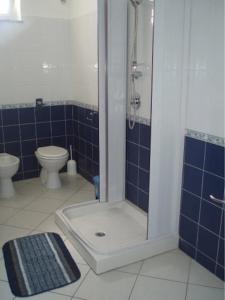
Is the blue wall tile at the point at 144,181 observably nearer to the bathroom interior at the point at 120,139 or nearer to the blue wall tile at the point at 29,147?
the bathroom interior at the point at 120,139

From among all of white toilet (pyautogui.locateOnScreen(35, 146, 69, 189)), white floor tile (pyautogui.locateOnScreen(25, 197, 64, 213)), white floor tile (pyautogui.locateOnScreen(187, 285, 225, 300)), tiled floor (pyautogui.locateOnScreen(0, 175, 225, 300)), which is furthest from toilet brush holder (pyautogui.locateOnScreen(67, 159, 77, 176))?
white floor tile (pyautogui.locateOnScreen(187, 285, 225, 300))

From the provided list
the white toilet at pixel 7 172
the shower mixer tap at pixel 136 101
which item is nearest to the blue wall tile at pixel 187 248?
the shower mixer tap at pixel 136 101

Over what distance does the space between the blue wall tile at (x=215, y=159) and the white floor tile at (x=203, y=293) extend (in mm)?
765

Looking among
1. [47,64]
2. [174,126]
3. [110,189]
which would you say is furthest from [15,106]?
[174,126]

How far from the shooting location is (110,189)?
3.04 metres

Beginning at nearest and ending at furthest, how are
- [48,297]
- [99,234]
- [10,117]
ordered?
1. [48,297]
2. [99,234]
3. [10,117]

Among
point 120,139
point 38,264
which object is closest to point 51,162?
point 120,139

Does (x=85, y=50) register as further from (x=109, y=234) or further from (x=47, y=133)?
(x=109, y=234)

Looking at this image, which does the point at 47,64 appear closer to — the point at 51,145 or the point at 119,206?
the point at 51,145

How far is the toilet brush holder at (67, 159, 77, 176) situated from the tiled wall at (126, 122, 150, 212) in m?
1.19

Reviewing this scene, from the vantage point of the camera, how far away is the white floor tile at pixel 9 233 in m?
2.65

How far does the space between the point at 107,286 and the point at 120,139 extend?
1.32 meters

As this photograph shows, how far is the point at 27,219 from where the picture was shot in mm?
2975

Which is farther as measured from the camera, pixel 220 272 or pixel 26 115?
pixel 26 115
